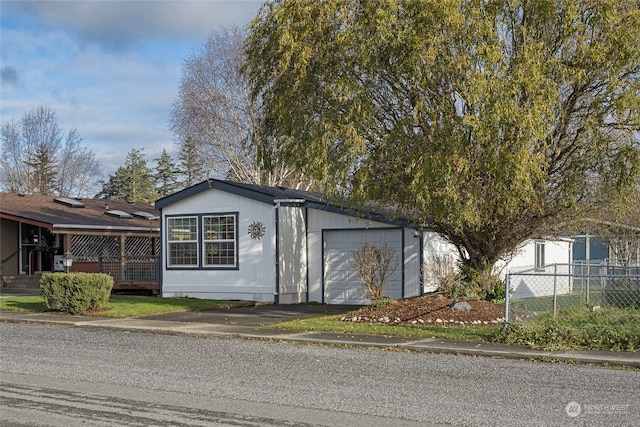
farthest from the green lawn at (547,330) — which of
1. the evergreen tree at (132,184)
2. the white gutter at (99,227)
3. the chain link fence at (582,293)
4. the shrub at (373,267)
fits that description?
the evergreen tree at (132,184)

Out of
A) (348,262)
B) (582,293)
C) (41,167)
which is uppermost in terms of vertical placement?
(41,167)

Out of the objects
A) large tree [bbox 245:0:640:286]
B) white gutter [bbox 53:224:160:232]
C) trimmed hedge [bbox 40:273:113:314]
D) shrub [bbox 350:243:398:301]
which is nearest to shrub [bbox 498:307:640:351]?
large tree [bbox 245:0:640:286]

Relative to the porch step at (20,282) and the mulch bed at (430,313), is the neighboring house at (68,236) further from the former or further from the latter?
the mulch bed at (430,313)

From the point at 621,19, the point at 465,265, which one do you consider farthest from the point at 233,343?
the point at 621,19

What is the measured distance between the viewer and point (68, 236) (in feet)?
93.4

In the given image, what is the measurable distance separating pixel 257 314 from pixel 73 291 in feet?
15.4

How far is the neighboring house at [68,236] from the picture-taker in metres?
28.1

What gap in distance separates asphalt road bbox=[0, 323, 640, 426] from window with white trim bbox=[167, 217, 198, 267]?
10.1 meters

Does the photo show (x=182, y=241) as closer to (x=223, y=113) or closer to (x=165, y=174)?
(x=223, y=113)

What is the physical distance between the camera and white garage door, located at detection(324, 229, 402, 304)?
66.2 feet

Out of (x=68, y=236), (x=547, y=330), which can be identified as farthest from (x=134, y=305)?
(x=547, y=330)

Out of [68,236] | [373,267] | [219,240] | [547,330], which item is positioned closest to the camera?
[547,330]

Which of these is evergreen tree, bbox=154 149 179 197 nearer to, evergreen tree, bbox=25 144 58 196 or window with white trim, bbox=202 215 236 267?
evergreen tree, bbox=25 144 58 196

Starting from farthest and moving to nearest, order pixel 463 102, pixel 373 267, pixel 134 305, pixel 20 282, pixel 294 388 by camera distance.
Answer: pixel 20 282 < pixel 134 305 < pixel 373 267 < pixel 463 102 < pixel 294 388
